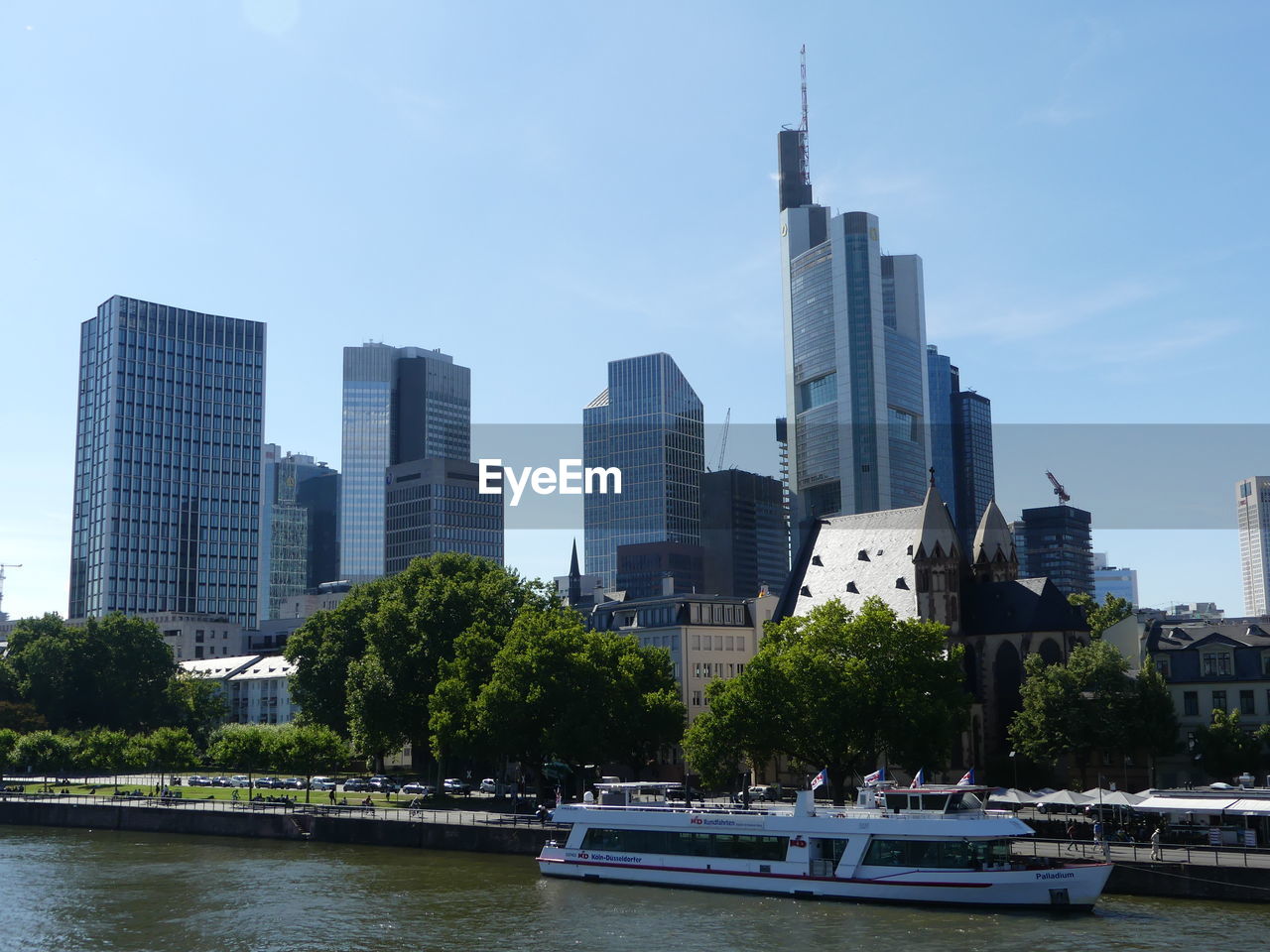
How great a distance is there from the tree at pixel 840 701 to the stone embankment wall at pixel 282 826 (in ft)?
56.6

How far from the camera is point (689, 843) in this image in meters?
75.6

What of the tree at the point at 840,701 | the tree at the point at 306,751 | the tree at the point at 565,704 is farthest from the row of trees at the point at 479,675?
the tree at the point at 840,701

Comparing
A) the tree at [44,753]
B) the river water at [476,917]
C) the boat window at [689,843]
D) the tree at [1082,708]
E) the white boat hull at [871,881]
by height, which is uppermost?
the tree at [1082,708]

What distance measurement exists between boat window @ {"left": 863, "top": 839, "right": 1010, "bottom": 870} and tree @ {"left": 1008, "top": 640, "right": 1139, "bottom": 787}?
1409 inches

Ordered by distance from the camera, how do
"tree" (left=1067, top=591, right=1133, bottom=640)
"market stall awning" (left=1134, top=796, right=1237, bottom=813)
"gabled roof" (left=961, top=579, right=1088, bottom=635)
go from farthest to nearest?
"tree" (left=1067, top=591, right=1133, bottom=640), "gabled roof" (left=961, top=579, right=1088, bottom=635), "market stall awning" (left=1134, top=796, right=1237, bottom=813)

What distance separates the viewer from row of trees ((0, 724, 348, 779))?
12200 cm

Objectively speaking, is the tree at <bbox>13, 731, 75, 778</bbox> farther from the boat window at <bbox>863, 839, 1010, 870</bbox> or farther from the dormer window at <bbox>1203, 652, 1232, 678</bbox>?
the dormer window at <bbox>1203, 652, 1232, 678</bbox>

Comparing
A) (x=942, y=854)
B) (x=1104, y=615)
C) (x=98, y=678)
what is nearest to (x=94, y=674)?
(x=98, y=678)

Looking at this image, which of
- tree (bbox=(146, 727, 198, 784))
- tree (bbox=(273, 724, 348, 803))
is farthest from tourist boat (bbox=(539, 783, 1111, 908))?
tree (bbox=(146, 727, 198, 784))

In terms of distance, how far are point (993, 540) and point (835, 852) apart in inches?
2709

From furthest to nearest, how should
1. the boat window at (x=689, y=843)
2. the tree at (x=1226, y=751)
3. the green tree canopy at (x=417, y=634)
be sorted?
1. the green tree canopy at (x=417, y=634)
2. the tree at (x=1226, y=751)
3. the boat window at (x=689, y=843)

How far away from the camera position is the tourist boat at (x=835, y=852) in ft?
215

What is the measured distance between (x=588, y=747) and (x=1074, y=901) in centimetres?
4696

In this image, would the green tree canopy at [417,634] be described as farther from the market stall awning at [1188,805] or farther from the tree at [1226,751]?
the market stall awning at [1188,805]
